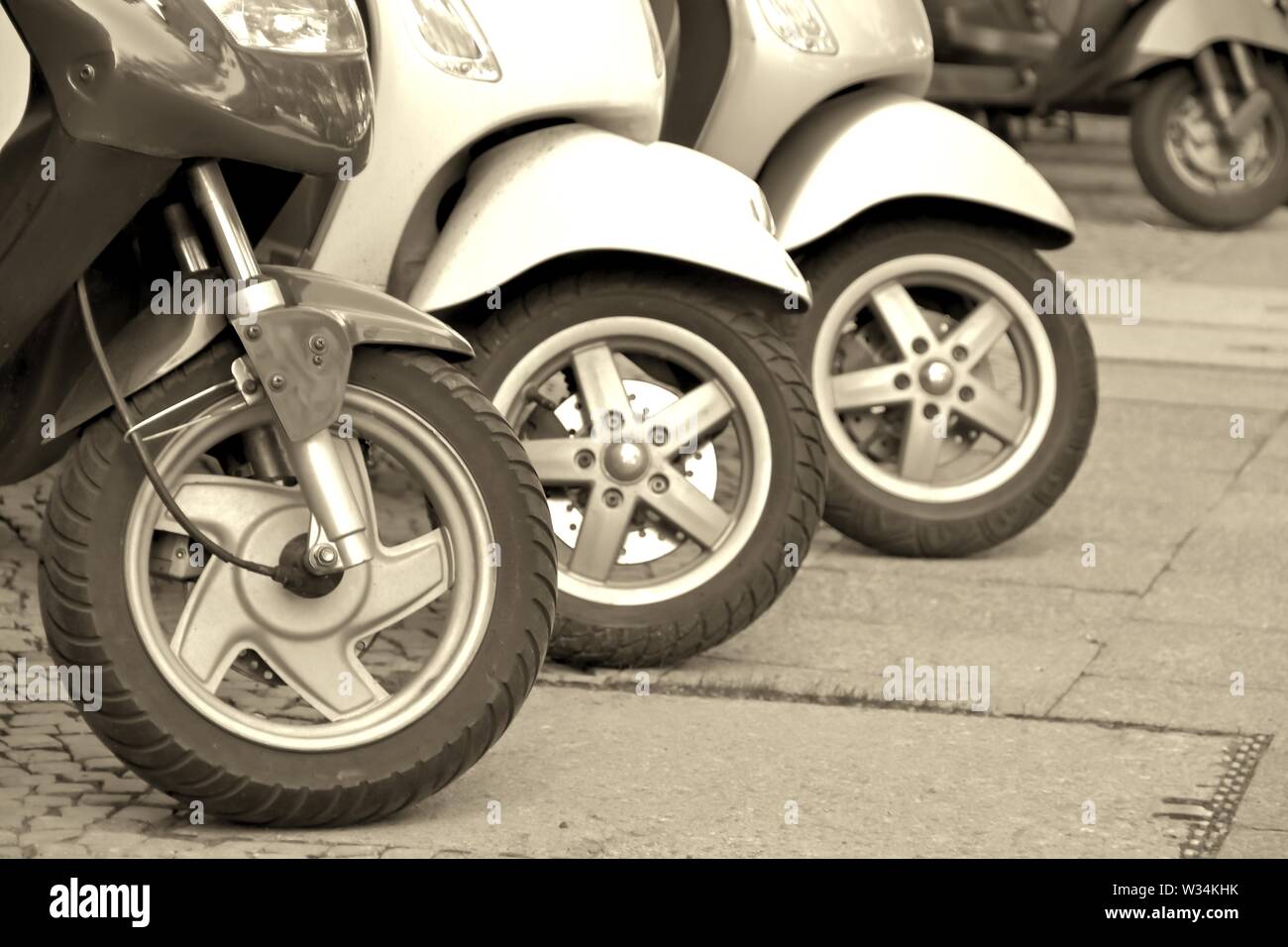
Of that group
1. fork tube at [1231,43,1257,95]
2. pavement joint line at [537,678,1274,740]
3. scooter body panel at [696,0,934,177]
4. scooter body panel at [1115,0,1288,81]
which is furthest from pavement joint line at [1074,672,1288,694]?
fork tube at [1231,43,1257,95]

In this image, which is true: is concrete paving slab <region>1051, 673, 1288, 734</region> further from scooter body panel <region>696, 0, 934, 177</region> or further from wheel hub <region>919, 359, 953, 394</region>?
scooter body panel <region>696, 0, 934, 177</region>

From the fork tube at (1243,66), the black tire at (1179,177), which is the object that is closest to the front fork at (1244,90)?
the fork tube at (1243,66)

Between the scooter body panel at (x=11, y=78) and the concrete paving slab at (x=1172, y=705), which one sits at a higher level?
the scooter body panel at (x=11, y=78)

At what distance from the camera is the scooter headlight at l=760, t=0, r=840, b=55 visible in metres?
5.09

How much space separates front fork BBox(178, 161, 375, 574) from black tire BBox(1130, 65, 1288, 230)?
890 cm

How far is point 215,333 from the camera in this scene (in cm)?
339

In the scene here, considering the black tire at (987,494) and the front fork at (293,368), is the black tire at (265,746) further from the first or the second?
the black tire at (987,494)

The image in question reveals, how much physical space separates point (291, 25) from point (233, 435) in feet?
2.15

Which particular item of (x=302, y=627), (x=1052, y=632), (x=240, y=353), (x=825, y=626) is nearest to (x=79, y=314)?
(x=240, y=353)

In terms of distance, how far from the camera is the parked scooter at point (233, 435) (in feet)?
10.8

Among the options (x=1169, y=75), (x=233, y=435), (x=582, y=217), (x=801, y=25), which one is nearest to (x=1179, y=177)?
(x=1169, y=75)

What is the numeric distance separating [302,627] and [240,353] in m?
0.44

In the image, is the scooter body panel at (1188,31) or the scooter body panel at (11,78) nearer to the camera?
the scooter body panel at (11,78)
